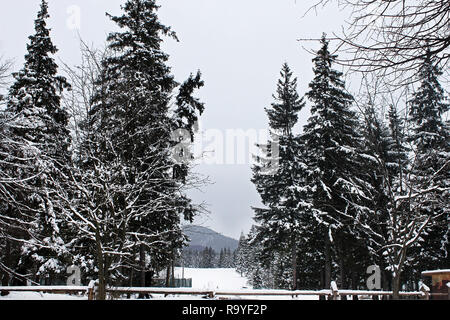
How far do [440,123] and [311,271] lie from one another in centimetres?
1477

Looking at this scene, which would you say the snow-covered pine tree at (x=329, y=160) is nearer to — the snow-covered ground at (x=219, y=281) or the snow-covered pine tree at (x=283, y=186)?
the snow-covered pine tree at (x=283, y=186)

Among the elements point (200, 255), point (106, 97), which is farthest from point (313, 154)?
point (200, 255)

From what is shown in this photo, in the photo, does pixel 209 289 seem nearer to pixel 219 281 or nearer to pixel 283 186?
pixel 283 186

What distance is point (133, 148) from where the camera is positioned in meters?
10.8

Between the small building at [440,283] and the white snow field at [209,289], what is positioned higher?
the small building at [440,283]

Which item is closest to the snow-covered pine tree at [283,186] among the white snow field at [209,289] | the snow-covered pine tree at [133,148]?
the white snow field at [209,289]

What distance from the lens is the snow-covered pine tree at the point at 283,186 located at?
2430 centimetres

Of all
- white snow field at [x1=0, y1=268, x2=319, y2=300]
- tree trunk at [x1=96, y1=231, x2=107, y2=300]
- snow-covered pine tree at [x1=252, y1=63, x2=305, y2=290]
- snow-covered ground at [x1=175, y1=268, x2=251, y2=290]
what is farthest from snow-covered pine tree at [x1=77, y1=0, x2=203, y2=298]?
snow-covered ground at [x1=175, y1=268, x2=251, y2=290]

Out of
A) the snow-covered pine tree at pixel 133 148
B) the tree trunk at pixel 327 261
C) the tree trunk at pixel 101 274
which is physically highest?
the snow-covered pine tree at pixel 133 148

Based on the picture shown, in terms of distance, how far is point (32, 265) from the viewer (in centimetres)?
1831

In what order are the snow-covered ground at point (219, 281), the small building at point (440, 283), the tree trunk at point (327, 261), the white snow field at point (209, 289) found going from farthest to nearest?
1. the snow-covered ground at point (219, 281)
2. the tree trunk at point (327, 261)
3. the small building at point (440, 283)
4. the white snow field at point (209, 289)

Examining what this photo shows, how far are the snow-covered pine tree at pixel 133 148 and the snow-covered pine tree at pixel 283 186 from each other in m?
9.73

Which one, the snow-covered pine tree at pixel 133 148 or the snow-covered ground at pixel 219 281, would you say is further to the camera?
the snow-covered ground at pixel 219 281

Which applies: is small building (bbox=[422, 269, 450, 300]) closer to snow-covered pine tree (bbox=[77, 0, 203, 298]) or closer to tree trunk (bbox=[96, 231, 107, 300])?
snow-covered pine tree (bbox=[77, 0, 203, 298])
